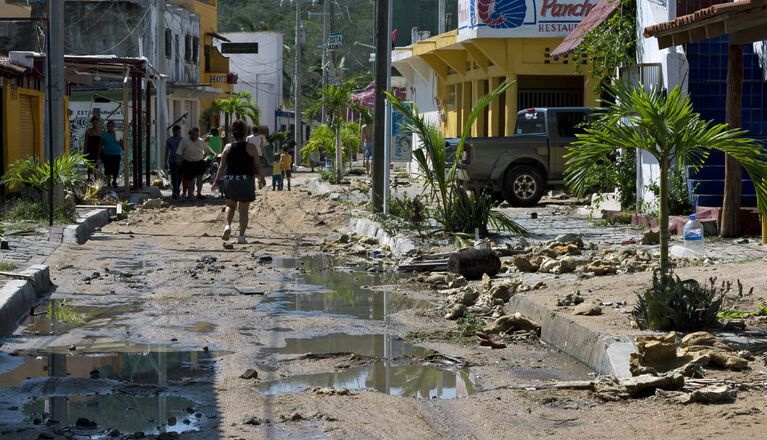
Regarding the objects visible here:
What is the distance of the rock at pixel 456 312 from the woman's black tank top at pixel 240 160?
24.8 feet

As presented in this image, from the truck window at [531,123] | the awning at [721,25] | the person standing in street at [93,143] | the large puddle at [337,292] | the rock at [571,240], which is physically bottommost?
the large puddle at [337,292]

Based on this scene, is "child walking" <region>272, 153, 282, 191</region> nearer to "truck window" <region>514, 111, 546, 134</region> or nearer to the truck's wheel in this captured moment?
"truck window" <region>514, 111, 546, 134</region>

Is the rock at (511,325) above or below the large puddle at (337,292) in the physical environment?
above

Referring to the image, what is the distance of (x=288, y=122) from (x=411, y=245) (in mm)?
70718

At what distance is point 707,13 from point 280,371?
8.50 m

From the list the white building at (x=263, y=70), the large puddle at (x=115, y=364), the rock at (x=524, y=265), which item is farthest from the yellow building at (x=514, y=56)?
the white building at (x=263, y=70)

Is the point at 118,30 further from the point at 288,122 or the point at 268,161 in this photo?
the point at 288,122

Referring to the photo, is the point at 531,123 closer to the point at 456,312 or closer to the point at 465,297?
the point at 465,297

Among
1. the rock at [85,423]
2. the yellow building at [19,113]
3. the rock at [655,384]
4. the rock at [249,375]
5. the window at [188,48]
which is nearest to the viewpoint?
the rock at [85,423]

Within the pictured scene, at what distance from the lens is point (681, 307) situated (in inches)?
342

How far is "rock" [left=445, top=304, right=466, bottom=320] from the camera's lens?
422 inches

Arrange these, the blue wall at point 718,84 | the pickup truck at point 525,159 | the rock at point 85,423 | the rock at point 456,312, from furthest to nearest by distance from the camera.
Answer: the pickup truck at point 525,159 < the blue wall at point 718,84 < the rock at point 456,312 < the rock at point 85,423

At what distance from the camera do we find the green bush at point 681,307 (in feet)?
28.5

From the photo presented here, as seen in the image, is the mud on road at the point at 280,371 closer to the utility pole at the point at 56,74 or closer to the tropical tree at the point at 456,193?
the tropical tree at the point at 456,193
